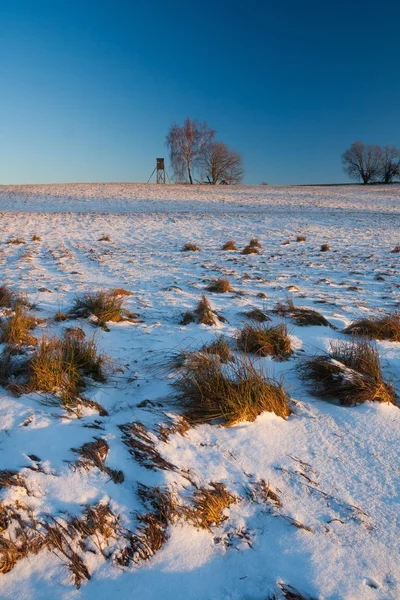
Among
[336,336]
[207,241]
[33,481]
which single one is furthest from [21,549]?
[207,241]

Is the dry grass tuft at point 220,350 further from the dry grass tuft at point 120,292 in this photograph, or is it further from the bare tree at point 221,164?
the bare tree at point 221,164

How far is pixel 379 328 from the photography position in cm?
368

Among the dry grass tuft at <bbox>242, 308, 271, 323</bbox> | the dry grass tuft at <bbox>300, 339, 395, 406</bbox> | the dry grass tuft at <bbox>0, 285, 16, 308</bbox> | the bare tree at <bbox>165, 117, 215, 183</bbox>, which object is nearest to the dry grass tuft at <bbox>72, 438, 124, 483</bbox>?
the dry grass tuft at <bbox>300, 339, 395, 406</bbox>

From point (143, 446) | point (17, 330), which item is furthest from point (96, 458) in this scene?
point (17, 330)

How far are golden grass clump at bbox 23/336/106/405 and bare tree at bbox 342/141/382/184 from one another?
62995 mm

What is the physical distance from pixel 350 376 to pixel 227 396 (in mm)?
999

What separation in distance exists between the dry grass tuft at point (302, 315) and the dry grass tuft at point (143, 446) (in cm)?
247

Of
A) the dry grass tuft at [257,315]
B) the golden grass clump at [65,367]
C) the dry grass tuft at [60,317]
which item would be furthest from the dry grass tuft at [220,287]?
the golden grass clump at [65,367]

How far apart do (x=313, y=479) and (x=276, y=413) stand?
53 cm

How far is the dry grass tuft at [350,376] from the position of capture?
8.34 feet

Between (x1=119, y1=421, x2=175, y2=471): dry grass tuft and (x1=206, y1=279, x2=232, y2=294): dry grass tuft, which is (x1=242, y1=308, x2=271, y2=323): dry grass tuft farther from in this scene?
(x1=119, y1=421, x2=175, y2=471): dry grass tuft

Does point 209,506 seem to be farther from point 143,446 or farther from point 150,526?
point 143,446

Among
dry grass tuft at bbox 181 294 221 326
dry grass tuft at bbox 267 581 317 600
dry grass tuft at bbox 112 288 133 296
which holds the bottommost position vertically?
dry grass tuft at bbox 267 581 317 600

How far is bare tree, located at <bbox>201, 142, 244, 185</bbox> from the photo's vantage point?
50.0 meters
